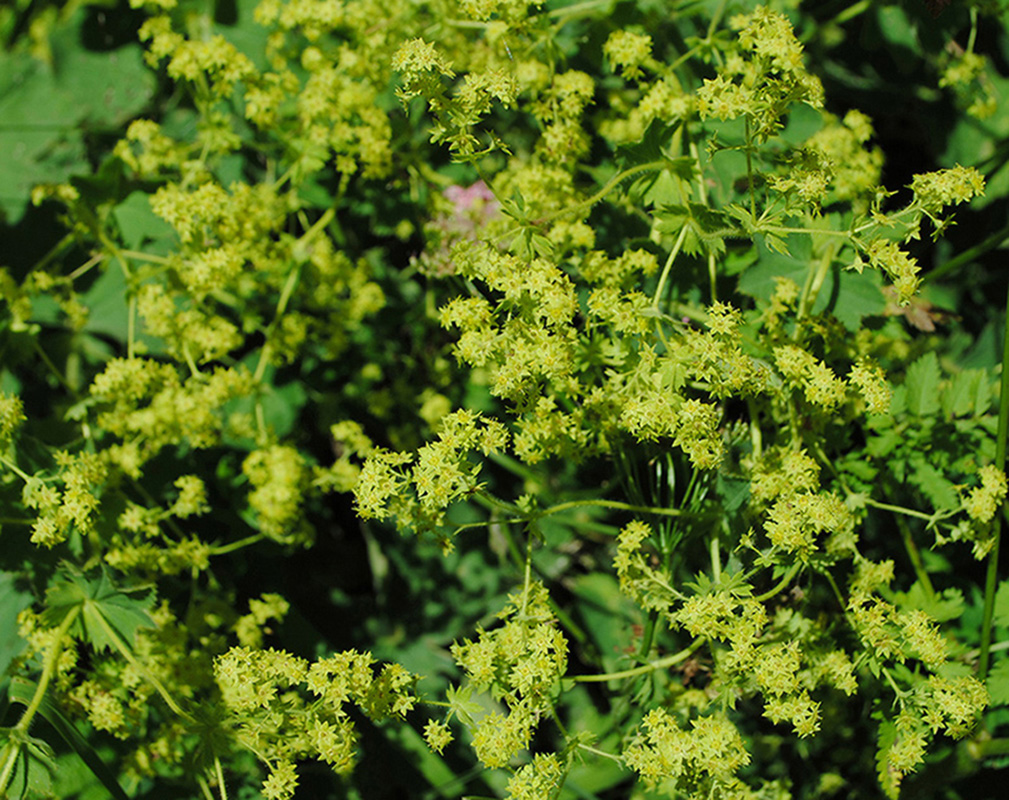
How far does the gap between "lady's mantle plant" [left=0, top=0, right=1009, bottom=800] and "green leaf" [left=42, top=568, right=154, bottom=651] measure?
0.04ft

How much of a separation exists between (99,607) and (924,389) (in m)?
2.34

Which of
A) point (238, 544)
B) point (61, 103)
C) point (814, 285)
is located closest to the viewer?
point (814, 285)

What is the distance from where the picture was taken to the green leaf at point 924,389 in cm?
219

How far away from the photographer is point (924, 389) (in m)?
2.19

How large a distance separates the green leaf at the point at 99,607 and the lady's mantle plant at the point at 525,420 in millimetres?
11

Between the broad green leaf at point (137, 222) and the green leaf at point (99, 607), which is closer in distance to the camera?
the green leaf at point (99, 607)

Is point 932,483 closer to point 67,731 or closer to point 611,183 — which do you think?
point 611,183

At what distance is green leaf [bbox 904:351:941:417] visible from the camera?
2.19 meters

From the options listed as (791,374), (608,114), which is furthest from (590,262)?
(608,114)

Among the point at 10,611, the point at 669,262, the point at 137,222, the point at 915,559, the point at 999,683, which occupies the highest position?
the point at 137,222

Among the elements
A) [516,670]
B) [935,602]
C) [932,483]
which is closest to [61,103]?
[516,670]

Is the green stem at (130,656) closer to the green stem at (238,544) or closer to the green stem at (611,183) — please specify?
the green stem at (238,544)

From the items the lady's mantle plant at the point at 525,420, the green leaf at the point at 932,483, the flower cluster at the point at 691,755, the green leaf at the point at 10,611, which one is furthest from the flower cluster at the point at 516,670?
the green leaf at the point at 10,611

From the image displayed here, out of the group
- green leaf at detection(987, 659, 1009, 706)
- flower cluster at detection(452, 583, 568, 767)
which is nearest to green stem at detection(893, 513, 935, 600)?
green leaf at detection(987, 659, 1009, 706)
